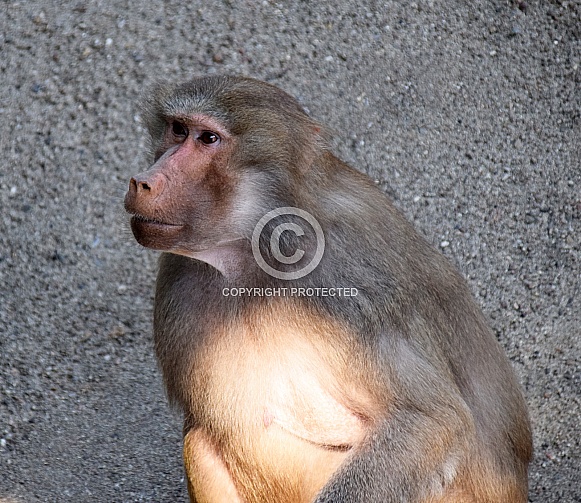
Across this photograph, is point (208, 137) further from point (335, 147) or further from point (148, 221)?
point (335, 147)

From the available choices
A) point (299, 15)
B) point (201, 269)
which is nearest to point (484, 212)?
point (299, 15)

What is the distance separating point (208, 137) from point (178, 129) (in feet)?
0.39

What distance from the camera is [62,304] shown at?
12.5ft

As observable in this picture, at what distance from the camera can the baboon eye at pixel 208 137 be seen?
229 centimetres

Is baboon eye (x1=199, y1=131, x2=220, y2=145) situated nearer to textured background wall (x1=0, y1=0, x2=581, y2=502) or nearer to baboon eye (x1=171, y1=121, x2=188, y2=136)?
baboon eye (x1=171, y1=121, x2=188, y2=136)

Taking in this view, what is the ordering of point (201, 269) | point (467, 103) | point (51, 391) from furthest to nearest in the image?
point (467, 103)
point (51, 391)
point (201, 269)

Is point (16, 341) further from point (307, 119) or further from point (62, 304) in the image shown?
point (307, 119)

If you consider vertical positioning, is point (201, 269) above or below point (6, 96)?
above

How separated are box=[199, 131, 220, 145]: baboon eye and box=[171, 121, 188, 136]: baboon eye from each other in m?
0.06

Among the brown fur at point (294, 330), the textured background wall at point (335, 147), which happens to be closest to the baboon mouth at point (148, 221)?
the brown fur at point (294, 330)

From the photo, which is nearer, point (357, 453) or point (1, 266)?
point (357, 453)

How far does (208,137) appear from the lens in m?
2.29

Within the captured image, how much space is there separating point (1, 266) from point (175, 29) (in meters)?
Result: 1.28

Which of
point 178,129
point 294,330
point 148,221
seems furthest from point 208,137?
point 294,330
